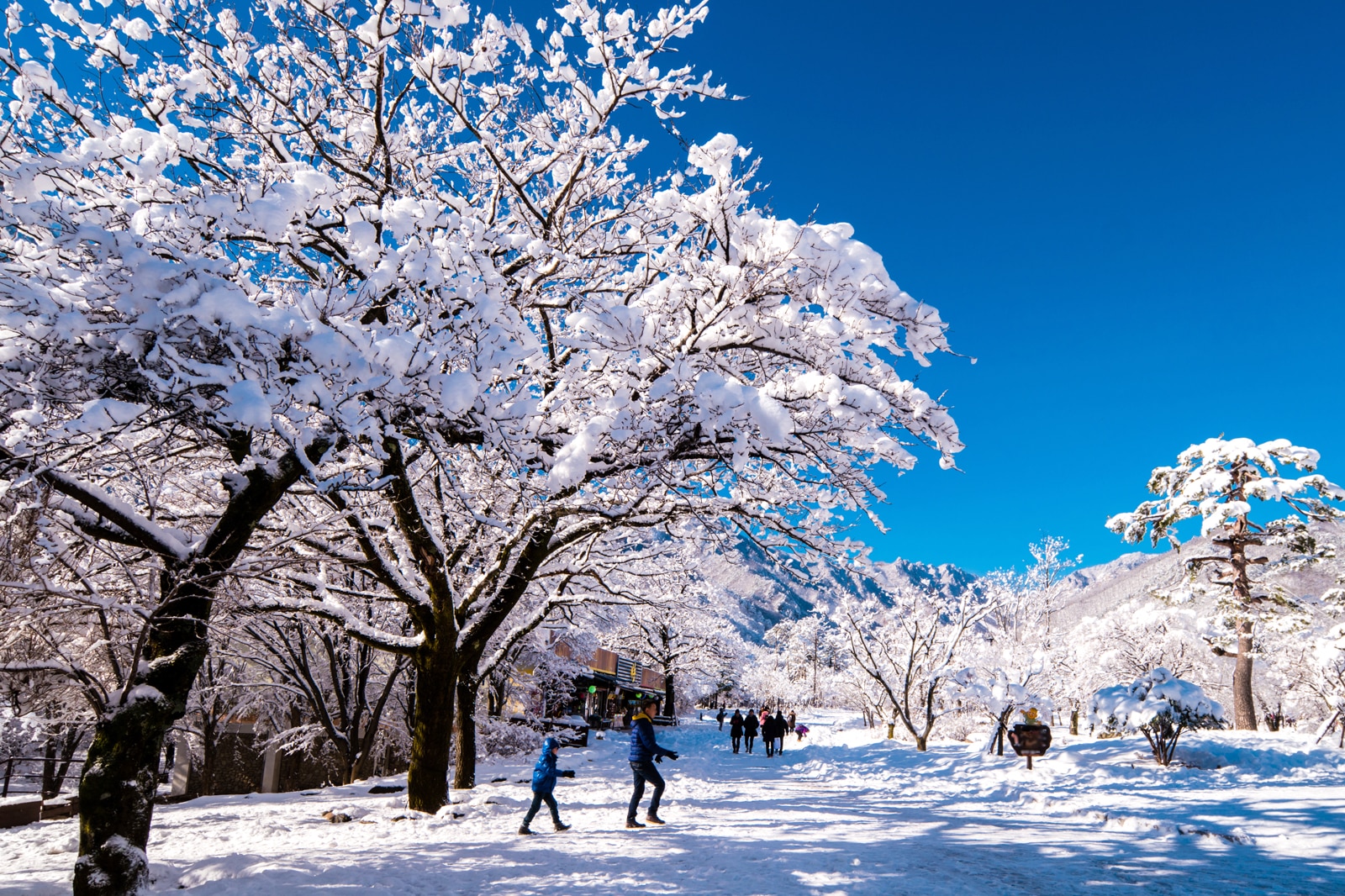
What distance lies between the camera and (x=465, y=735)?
12.7 metres

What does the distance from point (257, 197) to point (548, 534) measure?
215 inches

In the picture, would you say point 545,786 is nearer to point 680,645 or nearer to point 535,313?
point 535,313

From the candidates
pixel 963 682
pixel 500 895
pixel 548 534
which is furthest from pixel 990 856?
pixel 963 682

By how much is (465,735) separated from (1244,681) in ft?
73.5

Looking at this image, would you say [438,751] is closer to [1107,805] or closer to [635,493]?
[635,493]

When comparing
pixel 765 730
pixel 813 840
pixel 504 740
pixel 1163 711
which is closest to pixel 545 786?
pixel 813 840

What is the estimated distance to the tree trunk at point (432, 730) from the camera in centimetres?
928

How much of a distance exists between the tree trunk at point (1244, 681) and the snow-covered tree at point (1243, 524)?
2 cm

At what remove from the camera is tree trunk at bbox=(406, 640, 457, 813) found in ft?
30.5

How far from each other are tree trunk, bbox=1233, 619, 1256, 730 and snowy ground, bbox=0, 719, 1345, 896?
744cm

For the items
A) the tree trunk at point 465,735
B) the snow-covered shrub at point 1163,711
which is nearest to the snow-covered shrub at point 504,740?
the tree trunk at point 465,735

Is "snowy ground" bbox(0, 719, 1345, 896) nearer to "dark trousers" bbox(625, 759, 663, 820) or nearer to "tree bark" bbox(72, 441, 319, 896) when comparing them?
"dark trousers" bbox(625, 759, 663, 820)

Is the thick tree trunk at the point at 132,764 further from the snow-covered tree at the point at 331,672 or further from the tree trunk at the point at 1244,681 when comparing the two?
the tree trunk at the point at 1244,681

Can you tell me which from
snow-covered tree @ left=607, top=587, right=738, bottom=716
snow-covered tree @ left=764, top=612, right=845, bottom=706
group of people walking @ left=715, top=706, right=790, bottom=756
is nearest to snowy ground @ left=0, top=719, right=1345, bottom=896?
group of people walking @ left=715, top=706, right=790, bottom=756
